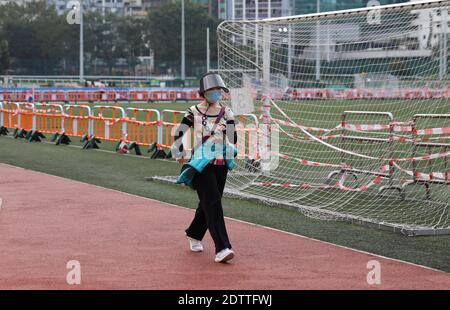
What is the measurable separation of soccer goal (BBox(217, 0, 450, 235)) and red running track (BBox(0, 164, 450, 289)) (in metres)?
1.85

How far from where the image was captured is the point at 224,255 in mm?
9320

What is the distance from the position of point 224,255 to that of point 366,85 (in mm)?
12031

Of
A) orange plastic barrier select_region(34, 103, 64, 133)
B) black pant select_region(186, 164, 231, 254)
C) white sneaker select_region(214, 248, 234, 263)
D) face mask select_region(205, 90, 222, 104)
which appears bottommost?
orange plastic barrier select_region(34, 103, 64, 133)

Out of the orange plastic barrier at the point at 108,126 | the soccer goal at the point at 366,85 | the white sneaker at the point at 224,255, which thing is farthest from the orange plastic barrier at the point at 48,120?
the white sneaker at the point at 224,255

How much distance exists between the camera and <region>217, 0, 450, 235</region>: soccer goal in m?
13.3

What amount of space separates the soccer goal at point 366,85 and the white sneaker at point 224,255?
2726 mm

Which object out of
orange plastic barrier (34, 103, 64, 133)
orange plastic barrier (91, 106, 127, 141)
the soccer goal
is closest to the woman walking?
Answer: the soccer goal

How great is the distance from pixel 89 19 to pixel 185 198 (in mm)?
94375

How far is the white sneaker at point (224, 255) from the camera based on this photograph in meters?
9.29

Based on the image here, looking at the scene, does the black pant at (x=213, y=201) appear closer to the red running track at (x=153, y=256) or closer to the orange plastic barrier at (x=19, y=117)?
the red running track at (x=153, y=256)

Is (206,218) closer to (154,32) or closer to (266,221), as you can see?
(266,221)

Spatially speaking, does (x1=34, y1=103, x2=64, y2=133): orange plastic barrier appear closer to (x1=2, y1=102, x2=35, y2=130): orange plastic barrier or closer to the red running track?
(x1=2, y1=102, x2=35, y2=130): orange plastic barrier

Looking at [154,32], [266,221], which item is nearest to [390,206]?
[266,221]
